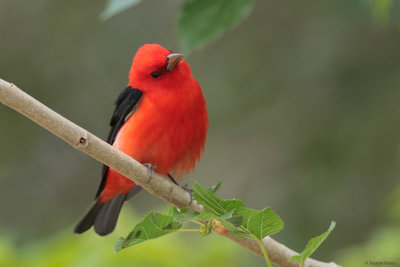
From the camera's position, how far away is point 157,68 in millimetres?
3691

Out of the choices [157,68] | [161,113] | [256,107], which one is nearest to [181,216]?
[161,113]

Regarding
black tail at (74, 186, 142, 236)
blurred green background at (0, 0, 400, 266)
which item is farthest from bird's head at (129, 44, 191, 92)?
blurred green background at (0, 0, 400, 266)

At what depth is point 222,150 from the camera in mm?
7121

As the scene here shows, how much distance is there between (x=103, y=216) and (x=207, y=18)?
6.33 ft

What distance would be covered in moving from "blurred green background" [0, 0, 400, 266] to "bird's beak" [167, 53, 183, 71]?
1812 mm

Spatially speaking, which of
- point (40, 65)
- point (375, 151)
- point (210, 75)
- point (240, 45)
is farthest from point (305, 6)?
point (40, 65)

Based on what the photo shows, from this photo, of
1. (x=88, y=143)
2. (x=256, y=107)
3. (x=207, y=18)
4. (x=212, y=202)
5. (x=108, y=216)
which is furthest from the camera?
(x=256, y=107)

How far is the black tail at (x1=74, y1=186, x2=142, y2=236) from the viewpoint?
3.97 m

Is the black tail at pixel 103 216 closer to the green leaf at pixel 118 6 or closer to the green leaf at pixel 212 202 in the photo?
the green leaf at pixel 118 6

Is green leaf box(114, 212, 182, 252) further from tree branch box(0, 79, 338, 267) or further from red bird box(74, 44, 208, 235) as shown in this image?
red bird box(74, 44, 208, 235)

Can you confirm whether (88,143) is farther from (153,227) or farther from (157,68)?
(157,68)

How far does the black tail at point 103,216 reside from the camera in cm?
397

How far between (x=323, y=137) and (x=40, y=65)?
3480 millimetres

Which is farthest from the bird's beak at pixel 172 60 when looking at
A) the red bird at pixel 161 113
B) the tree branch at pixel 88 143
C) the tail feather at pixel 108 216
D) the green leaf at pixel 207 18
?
the tree branch at pixel 88 143
